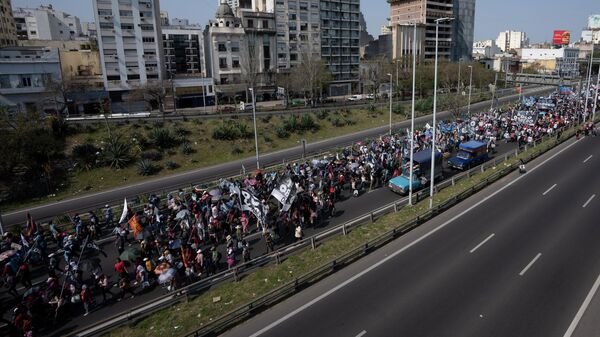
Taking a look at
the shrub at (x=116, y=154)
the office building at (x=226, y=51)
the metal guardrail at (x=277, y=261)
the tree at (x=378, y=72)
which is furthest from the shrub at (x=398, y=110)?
the shrub at (x=116, y=154)

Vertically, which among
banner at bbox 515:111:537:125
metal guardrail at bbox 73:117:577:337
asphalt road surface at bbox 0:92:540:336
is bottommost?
asphalt road surface at bbox 0:92:540:336

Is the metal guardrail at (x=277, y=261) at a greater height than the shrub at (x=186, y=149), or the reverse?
the shrub at (x=186, y=149)

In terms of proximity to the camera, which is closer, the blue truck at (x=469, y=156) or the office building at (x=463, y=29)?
the blue truck at (x=469, y=156)

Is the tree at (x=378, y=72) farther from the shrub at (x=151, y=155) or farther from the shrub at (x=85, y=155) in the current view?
the shrub at (x=85, y=155)

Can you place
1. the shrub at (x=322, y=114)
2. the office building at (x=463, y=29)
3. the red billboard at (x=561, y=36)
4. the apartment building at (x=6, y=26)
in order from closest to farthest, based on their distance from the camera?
the shrub at (x=322, y=114)
the apartment building at (x=6, y=26)
the office building at (x=463, y=29)
the red billboard at (x=561, y=36)

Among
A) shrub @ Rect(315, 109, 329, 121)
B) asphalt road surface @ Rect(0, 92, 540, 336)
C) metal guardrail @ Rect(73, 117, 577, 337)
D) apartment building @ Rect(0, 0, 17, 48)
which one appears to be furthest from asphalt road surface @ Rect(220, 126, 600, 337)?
apartment building @ Rect(0, 0, 17, 48)

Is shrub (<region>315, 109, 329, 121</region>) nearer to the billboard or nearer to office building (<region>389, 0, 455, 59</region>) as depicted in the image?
office building (<region>389, 0, 455, 59</region>)
